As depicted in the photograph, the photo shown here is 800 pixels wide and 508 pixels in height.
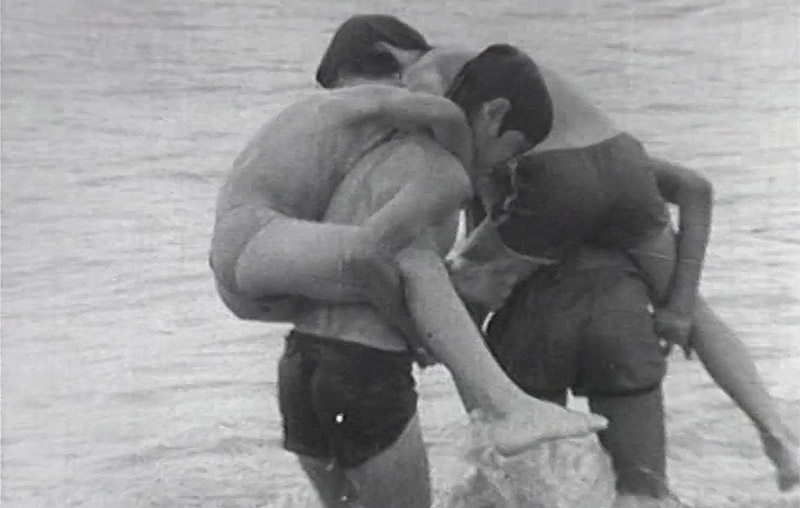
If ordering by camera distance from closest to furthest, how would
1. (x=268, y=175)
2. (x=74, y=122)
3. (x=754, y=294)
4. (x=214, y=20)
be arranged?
(x=268, y=175), (x=754, y=294), (x=214, y=20), (x=74, y=122)

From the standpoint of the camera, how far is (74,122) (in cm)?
115

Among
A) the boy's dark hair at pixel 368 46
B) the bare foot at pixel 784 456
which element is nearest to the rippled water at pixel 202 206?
the bare foot at pixel 784 456

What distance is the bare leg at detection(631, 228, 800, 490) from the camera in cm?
71

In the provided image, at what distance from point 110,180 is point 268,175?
476 mm

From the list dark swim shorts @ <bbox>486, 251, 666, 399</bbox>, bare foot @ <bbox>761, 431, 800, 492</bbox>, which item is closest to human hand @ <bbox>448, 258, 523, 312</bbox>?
dark swim shorts @ <bbox>486, 251, 666, 399</bbox>

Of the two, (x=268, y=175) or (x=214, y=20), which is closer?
(x=268, y=175)

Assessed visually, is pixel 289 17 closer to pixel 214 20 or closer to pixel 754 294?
pixel 214 20

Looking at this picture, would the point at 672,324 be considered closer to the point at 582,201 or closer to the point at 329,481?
the point at 582,201

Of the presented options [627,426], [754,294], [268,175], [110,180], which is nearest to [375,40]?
[268,175]

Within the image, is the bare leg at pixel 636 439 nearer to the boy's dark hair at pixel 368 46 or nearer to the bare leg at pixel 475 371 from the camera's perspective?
the bare leg at pixel 475 371

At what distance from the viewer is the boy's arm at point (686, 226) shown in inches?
27.3

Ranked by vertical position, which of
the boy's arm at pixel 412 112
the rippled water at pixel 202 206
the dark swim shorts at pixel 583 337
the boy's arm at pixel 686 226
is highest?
the boy's arm at pixel 412 112

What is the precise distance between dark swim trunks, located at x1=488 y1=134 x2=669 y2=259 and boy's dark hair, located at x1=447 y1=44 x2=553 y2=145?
2 centimetres

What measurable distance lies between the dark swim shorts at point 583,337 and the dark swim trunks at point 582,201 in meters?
0.02
